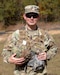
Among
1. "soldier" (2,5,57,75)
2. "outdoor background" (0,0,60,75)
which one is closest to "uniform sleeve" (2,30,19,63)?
"soldier" (2,5,57,75)

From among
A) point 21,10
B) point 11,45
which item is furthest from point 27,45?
point 21,10

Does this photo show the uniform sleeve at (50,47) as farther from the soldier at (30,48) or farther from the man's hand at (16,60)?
the man's hand at (16,60)

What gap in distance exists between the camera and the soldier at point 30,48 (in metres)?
3.95

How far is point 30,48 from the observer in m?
3.98

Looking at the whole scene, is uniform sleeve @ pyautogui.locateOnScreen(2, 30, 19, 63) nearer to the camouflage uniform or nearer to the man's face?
the camouflage uniform

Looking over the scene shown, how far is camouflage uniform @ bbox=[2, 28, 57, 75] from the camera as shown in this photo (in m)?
3.95

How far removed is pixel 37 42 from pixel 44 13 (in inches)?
1546

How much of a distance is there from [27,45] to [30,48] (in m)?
0.06

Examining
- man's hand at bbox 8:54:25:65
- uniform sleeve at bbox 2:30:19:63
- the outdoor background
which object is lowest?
the outdoor background

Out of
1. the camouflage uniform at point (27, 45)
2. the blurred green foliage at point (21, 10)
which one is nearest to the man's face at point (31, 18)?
the camouflage uniform at point (27, 45)

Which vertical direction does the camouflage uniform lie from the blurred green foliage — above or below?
above

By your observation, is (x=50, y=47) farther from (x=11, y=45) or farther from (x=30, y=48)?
(x=11, y=45)

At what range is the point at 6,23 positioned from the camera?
42.9 metres

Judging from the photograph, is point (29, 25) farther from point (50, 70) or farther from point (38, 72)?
point (50, 70)
